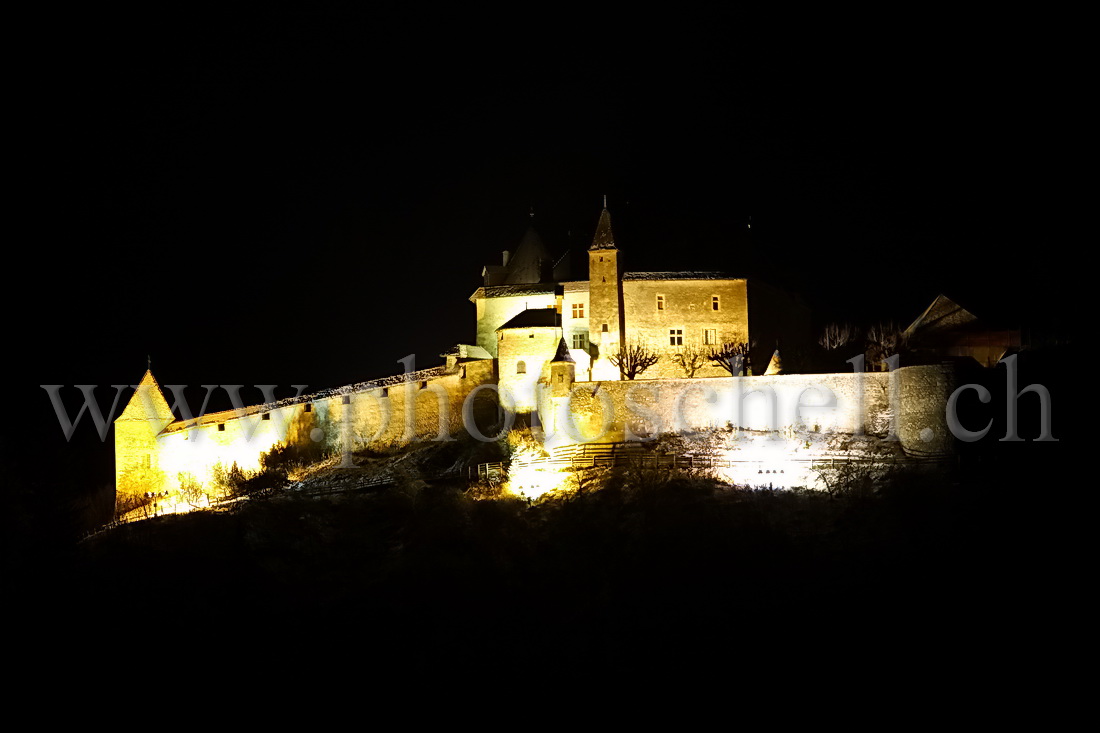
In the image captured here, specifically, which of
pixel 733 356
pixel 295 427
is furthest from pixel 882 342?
pixel 295 427

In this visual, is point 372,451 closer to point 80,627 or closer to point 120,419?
point 120,419

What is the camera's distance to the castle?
40.8m

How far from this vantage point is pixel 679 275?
155ft

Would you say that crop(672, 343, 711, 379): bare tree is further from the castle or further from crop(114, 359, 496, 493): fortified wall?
crop(114, 359, 496, 493): fortified wall

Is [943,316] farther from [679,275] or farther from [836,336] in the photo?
[679,275]

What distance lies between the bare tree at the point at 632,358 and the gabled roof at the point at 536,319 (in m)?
→ 2.35

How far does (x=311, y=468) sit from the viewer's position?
43500mm

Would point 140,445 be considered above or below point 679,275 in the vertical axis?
below

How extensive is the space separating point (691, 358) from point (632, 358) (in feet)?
7.68

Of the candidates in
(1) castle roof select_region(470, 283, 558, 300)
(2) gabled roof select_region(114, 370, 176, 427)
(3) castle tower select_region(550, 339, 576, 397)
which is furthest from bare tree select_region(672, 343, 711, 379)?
(2) gabled roof select_region(114, 370, 176, 427)

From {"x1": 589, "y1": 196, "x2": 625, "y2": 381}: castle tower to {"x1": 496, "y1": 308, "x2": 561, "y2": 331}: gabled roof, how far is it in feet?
4.21

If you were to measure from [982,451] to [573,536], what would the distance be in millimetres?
11565

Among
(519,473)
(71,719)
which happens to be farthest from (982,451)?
(71,719)

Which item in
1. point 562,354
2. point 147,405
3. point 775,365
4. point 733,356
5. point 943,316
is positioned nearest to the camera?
point 562,354
